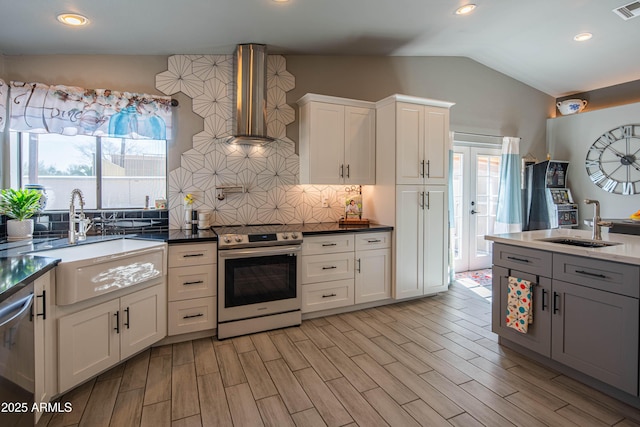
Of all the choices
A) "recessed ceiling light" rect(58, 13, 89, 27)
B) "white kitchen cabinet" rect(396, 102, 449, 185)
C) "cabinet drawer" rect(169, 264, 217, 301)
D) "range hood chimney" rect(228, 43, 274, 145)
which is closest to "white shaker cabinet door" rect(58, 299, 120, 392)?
"cabinet drawer" rect(169, 264, 217, 301)

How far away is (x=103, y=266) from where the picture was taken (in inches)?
85.1

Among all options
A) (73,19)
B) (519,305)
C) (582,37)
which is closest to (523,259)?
(519,305)

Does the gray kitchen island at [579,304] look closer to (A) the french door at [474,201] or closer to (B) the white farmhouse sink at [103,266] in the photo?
(A) the french door at [474,201]

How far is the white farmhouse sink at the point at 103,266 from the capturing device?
197 cm

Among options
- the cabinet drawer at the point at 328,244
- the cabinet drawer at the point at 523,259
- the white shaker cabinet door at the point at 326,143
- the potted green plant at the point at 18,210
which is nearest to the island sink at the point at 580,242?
the cabinet drawer at the point at 523,259

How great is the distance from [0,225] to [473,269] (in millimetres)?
5630

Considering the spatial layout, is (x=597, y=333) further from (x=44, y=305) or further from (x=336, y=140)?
(x=44, y=305)

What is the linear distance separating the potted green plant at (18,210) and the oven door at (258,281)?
156 centimetres

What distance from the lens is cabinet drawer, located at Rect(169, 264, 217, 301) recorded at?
9.07 ft

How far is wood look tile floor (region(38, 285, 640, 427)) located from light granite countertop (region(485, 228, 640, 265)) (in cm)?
89

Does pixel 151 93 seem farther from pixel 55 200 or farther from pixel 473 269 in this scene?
pixel 473 269

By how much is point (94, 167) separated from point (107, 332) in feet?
5.67

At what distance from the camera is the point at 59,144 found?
3072mm

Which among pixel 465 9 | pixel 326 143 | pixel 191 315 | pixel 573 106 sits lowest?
pixel 191 315
